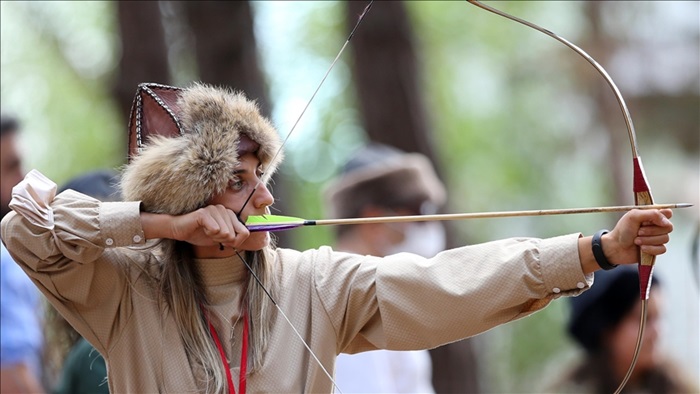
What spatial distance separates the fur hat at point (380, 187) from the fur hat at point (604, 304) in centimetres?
79

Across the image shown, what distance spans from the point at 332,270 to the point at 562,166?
55.7 ft

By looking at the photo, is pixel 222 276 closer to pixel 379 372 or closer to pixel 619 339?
pixel 379 372

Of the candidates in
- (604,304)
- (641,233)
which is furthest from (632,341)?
(641,233)

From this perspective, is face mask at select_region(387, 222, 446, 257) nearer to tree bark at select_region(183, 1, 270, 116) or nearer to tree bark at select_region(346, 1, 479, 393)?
tree bark at select_region(183, 1, 270, 116)

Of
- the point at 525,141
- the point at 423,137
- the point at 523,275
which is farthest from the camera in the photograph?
the point at 525,141

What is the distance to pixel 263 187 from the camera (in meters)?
3.51

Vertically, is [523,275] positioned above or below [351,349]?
above

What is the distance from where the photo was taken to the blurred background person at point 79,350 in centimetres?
421

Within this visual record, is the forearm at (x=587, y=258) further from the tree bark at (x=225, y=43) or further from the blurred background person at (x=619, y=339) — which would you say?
the tree bark at (x=225, y=43)

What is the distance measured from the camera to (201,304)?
3.52m

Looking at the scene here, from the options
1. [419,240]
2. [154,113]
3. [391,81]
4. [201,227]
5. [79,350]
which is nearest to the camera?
[201,227]

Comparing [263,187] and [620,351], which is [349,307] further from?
[620,351]

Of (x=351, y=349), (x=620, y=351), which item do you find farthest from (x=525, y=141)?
(x=351, y=349)

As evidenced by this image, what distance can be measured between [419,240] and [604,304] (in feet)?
2.73
